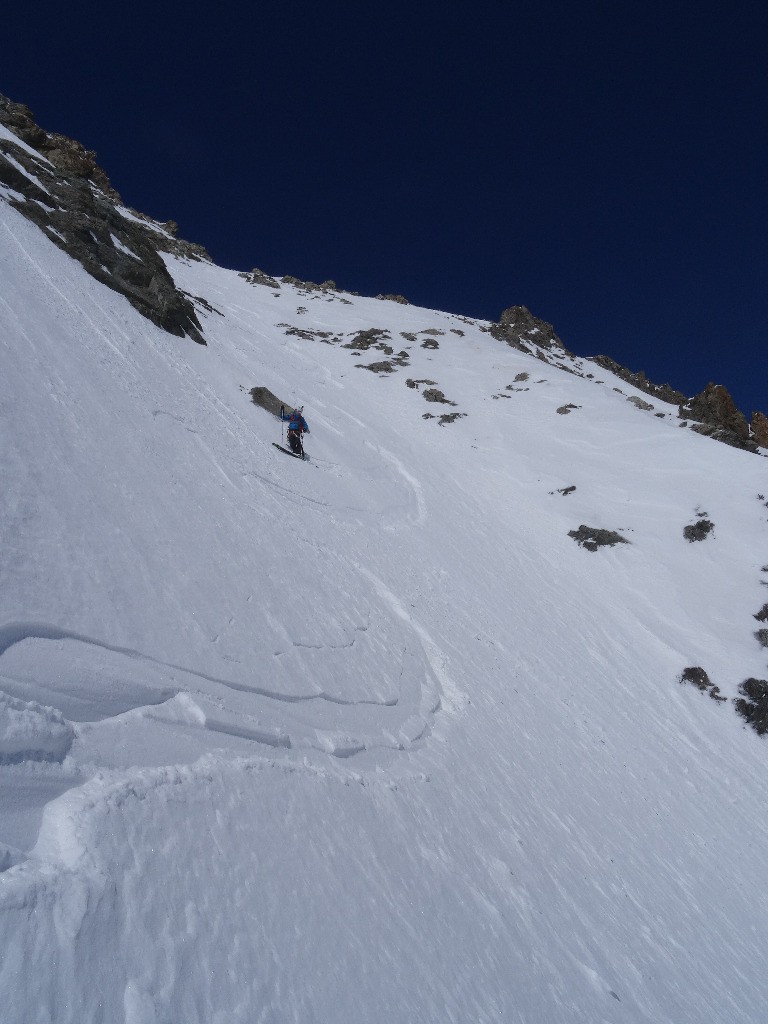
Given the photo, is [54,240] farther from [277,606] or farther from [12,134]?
Answer: [12,134]

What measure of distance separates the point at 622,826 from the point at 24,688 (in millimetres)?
8379

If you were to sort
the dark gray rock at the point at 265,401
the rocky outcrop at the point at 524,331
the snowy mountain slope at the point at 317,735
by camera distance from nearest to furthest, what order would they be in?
the snowy mountain slope at the point at 317,735, the dark gray rock at the point at 265,401, the rocky outcrop at the point at 524,331

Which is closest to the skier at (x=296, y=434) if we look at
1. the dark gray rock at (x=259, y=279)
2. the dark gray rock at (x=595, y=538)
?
the dark gray rock at (x=595, y=538)

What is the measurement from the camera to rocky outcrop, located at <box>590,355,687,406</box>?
49844mm

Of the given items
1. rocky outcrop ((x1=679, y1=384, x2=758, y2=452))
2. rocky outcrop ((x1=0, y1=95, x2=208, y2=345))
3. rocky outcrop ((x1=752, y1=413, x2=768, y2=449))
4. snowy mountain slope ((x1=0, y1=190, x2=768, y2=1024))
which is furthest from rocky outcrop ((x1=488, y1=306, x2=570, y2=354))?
snowy mountain slope ((x1=0, y1=190, x2=768, y2=1024))

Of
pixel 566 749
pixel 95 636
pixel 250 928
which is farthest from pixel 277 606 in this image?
pixel 566 749

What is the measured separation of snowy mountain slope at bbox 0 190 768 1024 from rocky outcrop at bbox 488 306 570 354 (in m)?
39.8

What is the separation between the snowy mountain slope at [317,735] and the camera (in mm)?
3387

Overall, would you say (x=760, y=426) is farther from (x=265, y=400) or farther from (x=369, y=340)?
(x=265, y=400)

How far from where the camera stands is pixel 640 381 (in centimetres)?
5278

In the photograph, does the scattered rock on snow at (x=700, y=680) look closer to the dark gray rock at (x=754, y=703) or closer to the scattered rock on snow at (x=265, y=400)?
the dark gray rock at (x=754, y=703)

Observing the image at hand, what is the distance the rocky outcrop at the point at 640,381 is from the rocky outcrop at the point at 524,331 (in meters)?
4.46

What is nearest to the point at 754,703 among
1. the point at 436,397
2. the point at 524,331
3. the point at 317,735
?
the point at 317,735

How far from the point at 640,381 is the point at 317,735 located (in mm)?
55929
